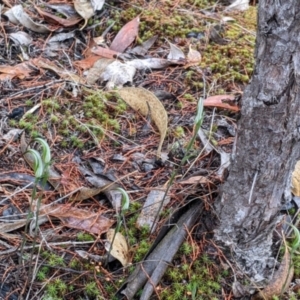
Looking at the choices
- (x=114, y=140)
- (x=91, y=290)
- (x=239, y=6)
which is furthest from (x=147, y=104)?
(x=239, y=6)

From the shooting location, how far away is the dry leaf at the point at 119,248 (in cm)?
188

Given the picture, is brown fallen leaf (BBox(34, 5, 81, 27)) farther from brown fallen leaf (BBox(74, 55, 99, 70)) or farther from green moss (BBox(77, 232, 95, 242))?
green moss (BBox(77, 232, 95, 242))

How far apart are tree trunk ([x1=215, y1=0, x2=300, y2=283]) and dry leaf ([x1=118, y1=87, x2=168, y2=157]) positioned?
0.57 m

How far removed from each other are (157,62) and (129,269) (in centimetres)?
122

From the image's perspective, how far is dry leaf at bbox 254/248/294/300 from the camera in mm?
1893

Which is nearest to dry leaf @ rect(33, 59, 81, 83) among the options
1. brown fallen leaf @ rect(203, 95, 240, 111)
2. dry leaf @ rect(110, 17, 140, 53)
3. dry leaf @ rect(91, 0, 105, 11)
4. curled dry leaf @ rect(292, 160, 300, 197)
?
dry leaf @ rect(110, 17, 140, 53)

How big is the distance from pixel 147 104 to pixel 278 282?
95 centimetres

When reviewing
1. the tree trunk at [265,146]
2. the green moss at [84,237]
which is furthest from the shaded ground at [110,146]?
the tree trunk at [265,146]

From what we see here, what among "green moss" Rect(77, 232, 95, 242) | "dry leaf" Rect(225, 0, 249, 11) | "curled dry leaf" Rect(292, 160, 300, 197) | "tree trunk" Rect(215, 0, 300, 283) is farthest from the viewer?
"dry leaf" Rect(225, 0, 249, 11)

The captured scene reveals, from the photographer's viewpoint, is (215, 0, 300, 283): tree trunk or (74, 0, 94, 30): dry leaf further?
(74, 0, 94, 30): dry leaf

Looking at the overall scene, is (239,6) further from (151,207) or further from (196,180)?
(151,207)

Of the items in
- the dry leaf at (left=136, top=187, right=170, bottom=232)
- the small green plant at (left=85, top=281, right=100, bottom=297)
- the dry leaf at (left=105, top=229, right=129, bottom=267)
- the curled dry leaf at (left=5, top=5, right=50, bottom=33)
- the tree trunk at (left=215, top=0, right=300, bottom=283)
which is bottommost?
the small green plant at (left=85, top=281, right=100, bottom=297)

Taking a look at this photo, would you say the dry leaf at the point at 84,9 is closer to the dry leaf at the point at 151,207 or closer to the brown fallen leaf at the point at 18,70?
the brown fallen leaf at the point at 18,70

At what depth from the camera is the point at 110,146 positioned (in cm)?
234
